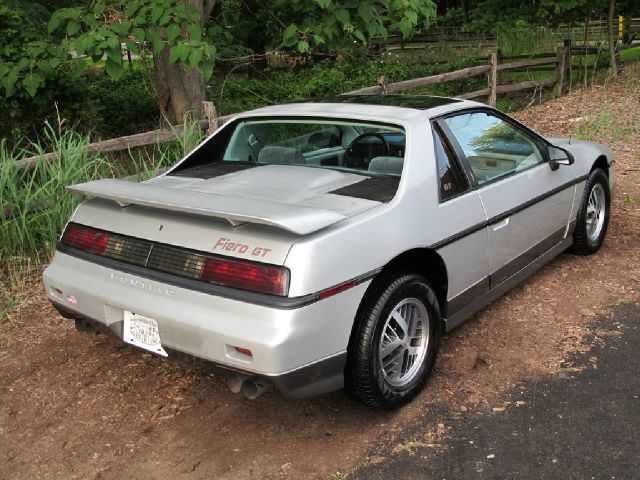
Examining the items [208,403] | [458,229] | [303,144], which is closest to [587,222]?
[458,229]

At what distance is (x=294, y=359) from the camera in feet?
8.95

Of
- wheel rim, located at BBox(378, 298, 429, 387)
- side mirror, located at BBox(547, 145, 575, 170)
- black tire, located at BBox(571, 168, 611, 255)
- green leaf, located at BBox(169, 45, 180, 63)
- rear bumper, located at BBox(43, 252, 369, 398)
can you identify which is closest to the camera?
rear bumper, located at BBox(43, 252, 369, 398)

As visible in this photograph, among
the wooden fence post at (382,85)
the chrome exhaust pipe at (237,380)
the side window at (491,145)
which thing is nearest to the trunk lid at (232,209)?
the chrome exhaust pipe at (237,380)

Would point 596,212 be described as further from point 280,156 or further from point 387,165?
point 280,156

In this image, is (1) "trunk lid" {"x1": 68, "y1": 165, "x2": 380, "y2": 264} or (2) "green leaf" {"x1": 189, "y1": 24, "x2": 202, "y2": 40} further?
(2) "green leaf" {"x1": 189, "y1": 24, "x2": 202, "y2": 40}

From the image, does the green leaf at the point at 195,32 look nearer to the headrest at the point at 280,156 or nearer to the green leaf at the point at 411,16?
the green leaf at the point at 411,16

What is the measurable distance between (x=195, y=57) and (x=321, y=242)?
3.84 m

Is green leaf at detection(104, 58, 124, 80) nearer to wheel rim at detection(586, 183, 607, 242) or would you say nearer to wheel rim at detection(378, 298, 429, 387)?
wheel rim at detection(378, 298, 429, 387)

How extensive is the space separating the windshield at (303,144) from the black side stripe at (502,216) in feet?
1.89

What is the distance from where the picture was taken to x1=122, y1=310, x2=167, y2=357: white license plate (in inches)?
119

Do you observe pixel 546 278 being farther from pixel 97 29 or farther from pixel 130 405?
pixel 97 29

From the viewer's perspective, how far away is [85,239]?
343 centimetres

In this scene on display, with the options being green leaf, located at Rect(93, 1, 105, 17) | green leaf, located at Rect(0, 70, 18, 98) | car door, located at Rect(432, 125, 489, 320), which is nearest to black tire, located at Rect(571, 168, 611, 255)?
car door, located at Rect(432, 125, 489, 320)

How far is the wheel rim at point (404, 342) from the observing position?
3.25 meters
